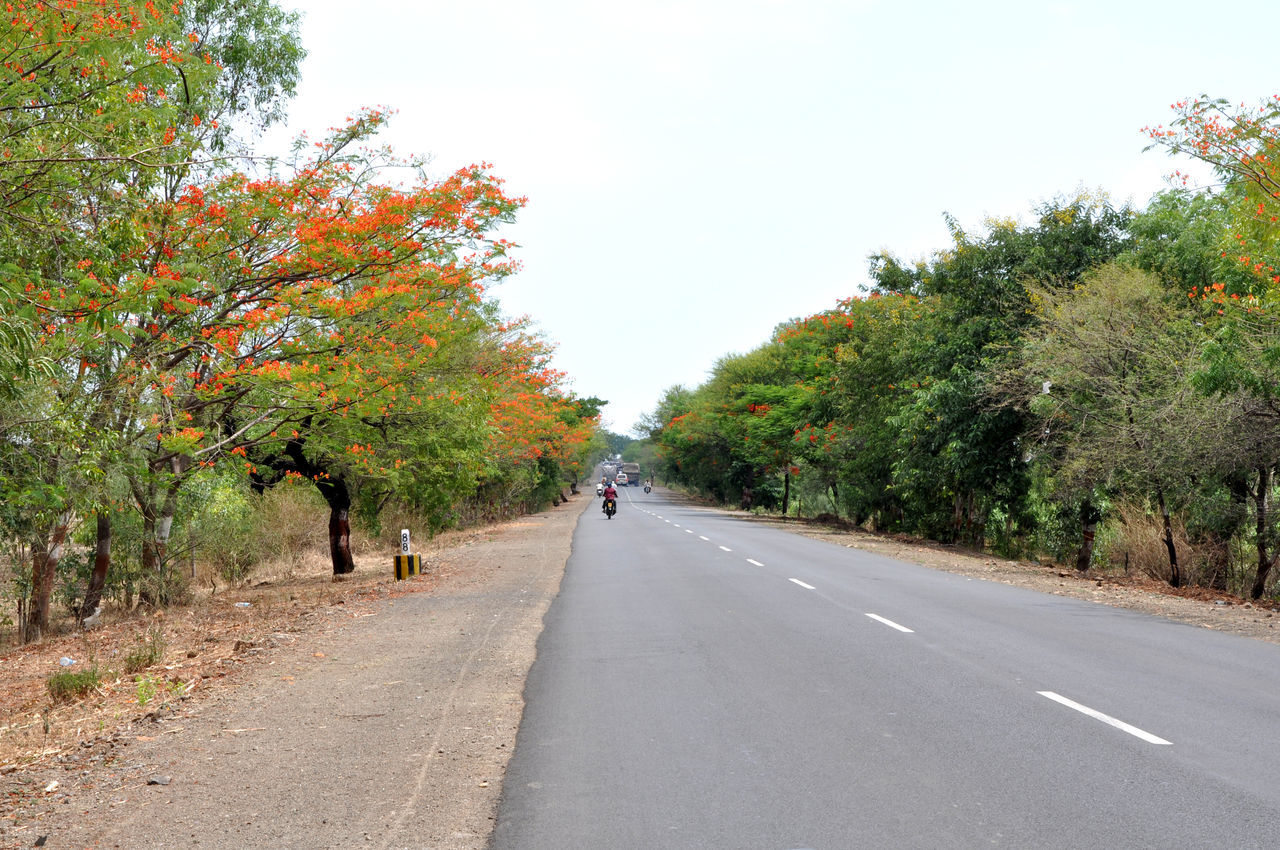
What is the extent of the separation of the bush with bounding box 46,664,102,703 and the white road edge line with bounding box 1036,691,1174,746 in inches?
349

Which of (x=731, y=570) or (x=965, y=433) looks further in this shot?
(x=965, y=433)

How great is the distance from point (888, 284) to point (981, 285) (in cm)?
1106

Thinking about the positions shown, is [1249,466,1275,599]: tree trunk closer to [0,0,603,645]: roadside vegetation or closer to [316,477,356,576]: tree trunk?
[0,0,603,645]: roadside vegetation

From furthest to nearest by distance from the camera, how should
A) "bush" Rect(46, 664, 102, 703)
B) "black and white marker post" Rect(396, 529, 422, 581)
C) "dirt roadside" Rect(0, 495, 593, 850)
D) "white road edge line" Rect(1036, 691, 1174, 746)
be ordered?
"black and white marker post" Rect(396, 529, 422, 581) → "bush" Rect(46, 664, 102, 703) → "white road edge line" Rect(1036, 691, 1174, 746) → "dirt roadside" Rect(0, 495, 593, 850)

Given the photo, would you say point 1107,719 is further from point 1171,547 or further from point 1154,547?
point 1154,547

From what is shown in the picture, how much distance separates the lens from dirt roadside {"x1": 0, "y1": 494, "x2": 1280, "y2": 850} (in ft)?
16.3

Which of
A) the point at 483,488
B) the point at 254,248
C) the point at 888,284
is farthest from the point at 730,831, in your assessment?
the point at 483,488

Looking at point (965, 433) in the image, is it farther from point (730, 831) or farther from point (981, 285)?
point (730, 831)

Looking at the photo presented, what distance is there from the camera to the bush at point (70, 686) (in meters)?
9.62

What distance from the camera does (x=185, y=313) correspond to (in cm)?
1170

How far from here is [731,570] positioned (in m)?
18.7

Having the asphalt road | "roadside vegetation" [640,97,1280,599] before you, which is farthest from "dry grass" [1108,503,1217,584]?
the asphalt road

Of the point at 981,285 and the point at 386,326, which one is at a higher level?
the point at 981,285

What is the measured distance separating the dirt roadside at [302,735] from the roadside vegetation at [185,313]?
242 centimetres
